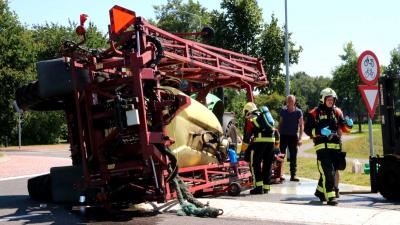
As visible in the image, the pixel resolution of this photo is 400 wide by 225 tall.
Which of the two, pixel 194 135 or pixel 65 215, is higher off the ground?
pixel 194 135

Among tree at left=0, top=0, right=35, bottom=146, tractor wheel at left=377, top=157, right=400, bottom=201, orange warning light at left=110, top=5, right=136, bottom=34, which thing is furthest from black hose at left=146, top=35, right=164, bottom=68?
tree at left=0, top=0, right=35, bottom=146

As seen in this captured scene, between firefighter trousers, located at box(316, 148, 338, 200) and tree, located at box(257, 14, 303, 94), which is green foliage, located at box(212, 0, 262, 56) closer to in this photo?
tree, located at box(257, 14, 303, 94)

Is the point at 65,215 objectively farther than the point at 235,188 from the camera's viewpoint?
No

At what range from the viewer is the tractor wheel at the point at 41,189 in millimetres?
9078

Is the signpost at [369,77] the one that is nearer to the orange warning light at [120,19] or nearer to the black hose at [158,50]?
the black hose at [158,50]

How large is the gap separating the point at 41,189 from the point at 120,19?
3.50 m

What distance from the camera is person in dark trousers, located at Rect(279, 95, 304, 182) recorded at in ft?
36.8

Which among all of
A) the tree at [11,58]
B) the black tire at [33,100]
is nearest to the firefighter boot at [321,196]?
the black tire at [33,100]

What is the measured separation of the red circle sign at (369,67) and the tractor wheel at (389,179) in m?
2.05

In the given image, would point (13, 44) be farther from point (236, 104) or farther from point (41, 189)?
point (41, 189)

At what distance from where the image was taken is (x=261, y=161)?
30.4ft

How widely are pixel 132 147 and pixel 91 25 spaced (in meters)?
38.1

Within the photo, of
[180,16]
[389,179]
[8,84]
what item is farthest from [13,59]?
[180,16]

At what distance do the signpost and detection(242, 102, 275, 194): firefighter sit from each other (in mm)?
1814
